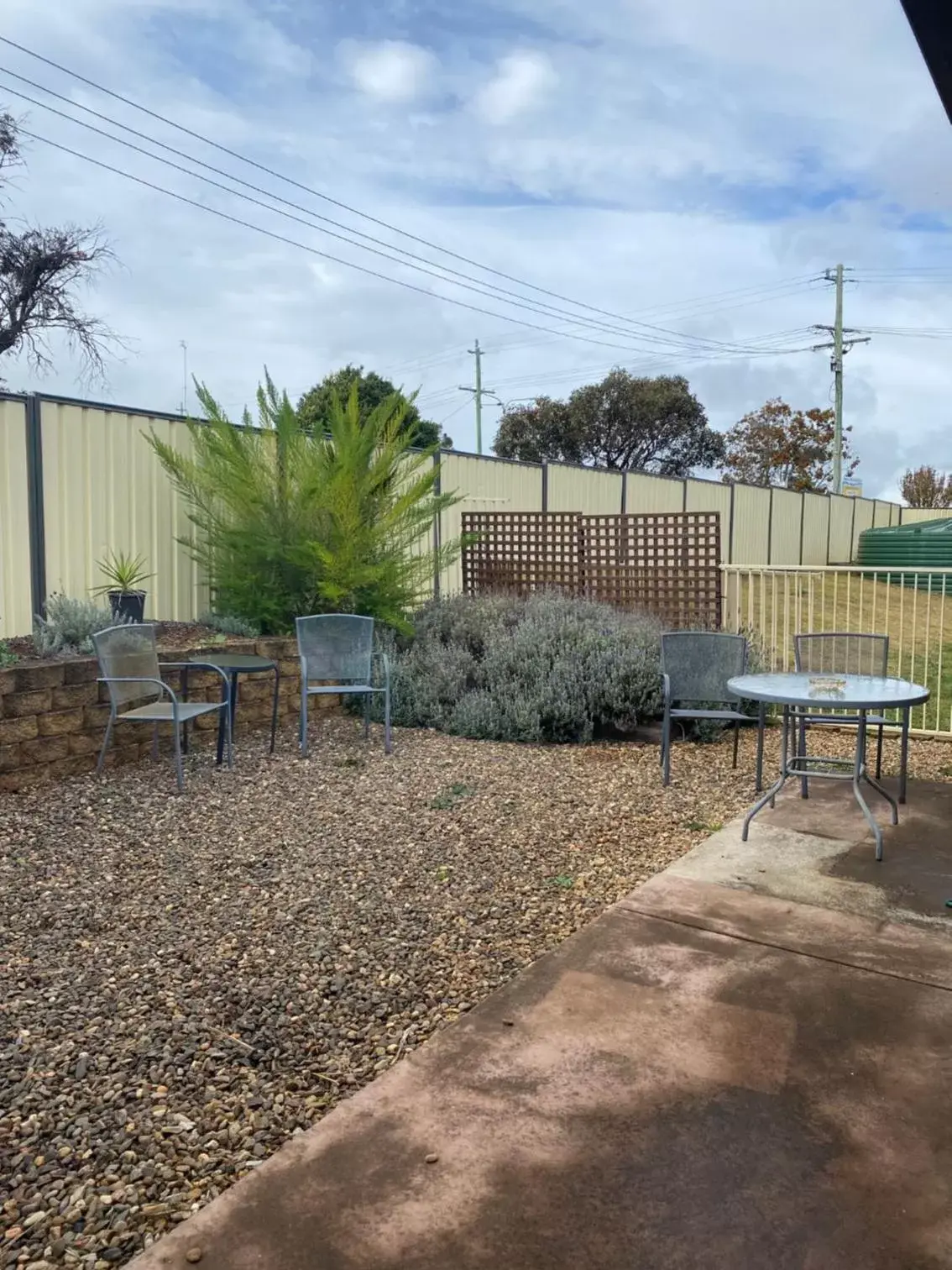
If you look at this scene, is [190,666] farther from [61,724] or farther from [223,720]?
[61,724]

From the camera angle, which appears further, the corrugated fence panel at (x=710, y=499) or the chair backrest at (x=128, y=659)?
the corrugated fence panel at (x=710, y=499)

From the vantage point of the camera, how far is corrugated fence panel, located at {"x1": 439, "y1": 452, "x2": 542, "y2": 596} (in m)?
10.4

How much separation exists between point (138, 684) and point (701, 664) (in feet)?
10.8

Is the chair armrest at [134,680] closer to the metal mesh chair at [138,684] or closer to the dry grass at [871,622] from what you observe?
the metal mesh chair at [138,684]

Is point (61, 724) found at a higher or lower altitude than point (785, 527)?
lower

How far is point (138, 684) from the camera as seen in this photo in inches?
217

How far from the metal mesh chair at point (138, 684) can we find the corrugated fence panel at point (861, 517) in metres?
25.5

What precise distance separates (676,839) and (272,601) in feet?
13.0

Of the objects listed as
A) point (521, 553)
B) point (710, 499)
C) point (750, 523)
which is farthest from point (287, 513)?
point (750, 523)

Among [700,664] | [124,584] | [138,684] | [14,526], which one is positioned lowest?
[138,684]

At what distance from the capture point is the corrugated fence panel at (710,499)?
57.2ft

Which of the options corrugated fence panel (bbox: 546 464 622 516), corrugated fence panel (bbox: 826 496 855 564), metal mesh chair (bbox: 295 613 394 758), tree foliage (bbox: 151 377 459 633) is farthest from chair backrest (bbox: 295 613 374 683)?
corrugated fence panel (bbox: 826 496 855 564)

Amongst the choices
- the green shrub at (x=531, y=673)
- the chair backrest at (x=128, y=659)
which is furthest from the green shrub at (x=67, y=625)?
the green shrub at (x=531, y=673)

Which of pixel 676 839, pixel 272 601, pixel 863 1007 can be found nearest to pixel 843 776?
pixel 676 839
